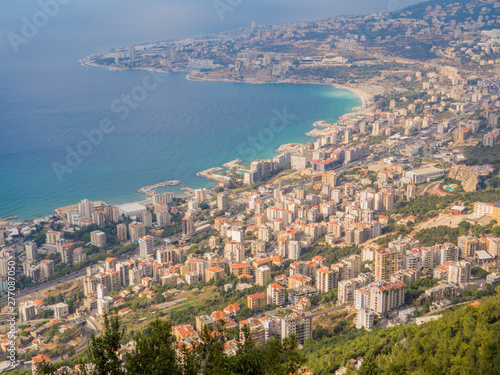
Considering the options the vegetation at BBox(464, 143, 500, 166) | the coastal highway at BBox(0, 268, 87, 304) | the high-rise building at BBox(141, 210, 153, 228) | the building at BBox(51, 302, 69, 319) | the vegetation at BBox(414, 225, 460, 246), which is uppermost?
the vegetation at BBox(464, 143, 500, 166)

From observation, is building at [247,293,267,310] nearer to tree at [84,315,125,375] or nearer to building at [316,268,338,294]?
building at [316,268,338,294]

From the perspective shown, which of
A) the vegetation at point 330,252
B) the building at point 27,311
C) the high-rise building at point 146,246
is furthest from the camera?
the high-rise building at point 146,246

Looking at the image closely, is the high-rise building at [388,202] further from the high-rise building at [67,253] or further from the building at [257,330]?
the high-rise building at [67,253]

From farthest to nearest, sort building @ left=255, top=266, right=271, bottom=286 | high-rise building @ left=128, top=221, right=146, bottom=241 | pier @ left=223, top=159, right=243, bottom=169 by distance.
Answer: pier @ left=223, top=159, right=243, bottom=169 → high-rise building @ left=128, top=221, right=146, bottom=241 → building @ left=255, top=266, right=271, bottom=286

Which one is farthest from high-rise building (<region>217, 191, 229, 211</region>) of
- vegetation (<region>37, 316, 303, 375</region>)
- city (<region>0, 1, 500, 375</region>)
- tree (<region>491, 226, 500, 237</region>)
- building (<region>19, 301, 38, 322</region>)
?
vegetation (<region>37, 316, 303, 375</region>)

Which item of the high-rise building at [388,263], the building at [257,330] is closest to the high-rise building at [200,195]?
the high-rise building at [388,263]

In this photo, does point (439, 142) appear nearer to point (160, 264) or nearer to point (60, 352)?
point (160, 264)

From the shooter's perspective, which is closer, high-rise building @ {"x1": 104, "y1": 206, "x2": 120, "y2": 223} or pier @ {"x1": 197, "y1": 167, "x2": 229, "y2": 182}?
high-rise building @ {"x1": 104, "y1": 206, "x2": 120, "y2": 223}
